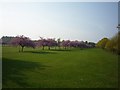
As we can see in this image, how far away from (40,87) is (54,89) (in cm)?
104

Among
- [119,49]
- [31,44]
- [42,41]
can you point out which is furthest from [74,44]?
[119,49]

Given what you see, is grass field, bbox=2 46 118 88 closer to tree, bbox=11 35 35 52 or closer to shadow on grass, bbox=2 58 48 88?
shadow on grass, bbox=2 58 48 88

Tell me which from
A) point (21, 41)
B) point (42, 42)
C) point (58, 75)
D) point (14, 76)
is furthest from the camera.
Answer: point (42, 42)

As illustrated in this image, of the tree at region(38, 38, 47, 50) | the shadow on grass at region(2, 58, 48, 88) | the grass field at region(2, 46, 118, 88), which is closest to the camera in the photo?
the shadow on grass at region(2, 58, 48, 88)

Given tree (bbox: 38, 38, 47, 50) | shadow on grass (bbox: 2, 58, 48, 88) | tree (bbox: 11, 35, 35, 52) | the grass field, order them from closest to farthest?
shadow on grass (bbox: 2, 58, 48, 88) → the grass field → tree (bbox: 11, 35, 35, 52) → tree (bbox: 38, 38, 47, 50)

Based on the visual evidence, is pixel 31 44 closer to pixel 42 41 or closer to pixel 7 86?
pixel 42 41

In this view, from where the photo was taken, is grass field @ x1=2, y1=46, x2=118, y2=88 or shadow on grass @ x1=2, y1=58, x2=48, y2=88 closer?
shadow on grass @ x1=2, y1=58, x2=48, y2=88

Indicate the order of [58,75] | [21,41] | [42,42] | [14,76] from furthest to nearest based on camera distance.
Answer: [42,42]
[21,41]
[58,75]
[14,76]

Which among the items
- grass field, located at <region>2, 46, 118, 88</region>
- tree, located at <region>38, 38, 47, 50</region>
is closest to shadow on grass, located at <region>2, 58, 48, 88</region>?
grass field, located at <region>2, 46, 118, 88</region>

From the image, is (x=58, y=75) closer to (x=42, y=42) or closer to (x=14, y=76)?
(x=14, y=76)

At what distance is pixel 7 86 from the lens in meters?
12.7

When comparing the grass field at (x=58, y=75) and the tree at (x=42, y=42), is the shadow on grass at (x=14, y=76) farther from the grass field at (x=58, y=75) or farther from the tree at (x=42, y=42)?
the tree at (x=42, y=42)

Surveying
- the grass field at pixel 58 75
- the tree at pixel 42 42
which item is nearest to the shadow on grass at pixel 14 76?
the grass field at pixel 58 75

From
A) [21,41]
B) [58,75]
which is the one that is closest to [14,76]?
[58,75]
